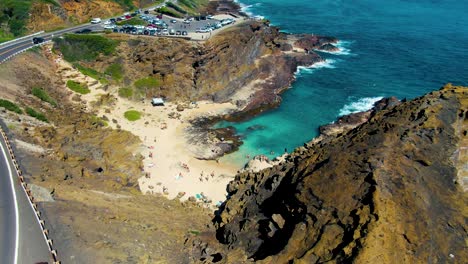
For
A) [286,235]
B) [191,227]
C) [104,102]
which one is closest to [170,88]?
[104,102]

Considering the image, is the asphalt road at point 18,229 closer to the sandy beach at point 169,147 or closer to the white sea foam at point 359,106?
the sandy beach at point 169,147

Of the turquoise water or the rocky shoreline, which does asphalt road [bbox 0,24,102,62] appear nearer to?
the rocky shoreline

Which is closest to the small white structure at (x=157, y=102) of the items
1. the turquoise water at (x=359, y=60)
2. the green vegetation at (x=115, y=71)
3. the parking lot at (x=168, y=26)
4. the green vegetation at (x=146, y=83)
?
the green vegetation at (x=146, y=83)

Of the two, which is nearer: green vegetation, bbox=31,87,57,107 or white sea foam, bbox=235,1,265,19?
green vegetation, bbox=31,87,57,107

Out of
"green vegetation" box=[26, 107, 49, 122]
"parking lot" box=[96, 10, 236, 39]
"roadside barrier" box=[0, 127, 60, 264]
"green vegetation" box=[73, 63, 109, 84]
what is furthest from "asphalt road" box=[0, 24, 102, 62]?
"roadside barrier" box=[0, 127, 60, 264]

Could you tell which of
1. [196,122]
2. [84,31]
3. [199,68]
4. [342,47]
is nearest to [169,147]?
[196,122]
